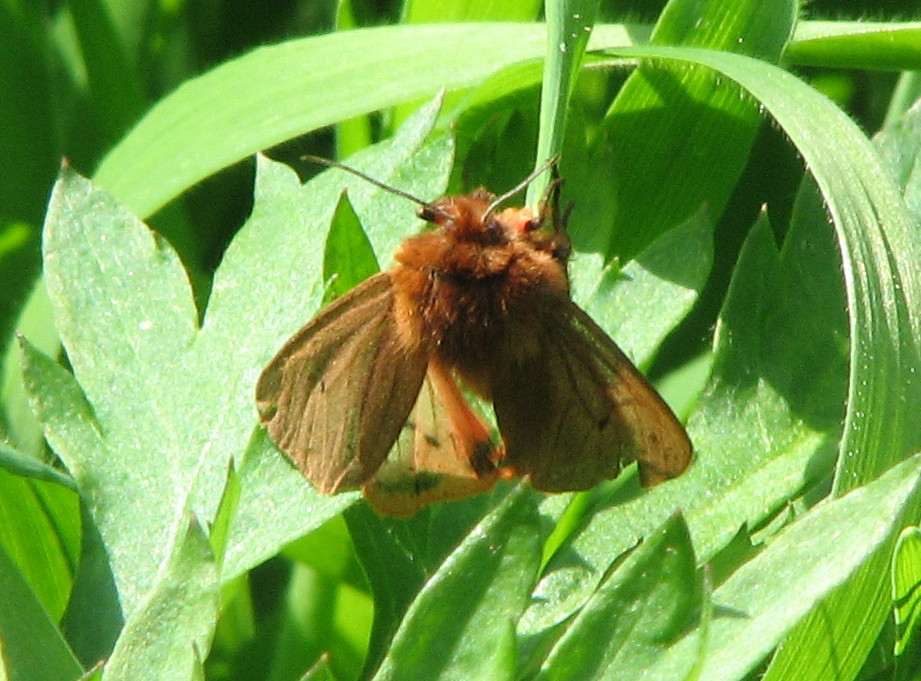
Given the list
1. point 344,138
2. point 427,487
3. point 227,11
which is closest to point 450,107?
point 344,138

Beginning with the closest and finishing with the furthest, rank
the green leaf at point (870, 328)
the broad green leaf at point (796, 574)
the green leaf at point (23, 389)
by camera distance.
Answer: the broad green leaf at point (796, 574) < the green leaf at point (870, 328) < the green leaf at point (23, 389)

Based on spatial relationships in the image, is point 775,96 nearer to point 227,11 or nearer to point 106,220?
point 106,220

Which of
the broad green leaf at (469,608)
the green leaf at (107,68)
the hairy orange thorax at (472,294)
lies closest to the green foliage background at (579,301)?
the broad green leaf at (469,608)

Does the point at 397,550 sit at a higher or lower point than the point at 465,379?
lower

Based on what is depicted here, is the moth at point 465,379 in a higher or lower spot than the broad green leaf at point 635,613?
higher

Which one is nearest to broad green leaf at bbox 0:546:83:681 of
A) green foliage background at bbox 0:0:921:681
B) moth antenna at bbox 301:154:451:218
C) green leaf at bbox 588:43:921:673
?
green foliage background at bbox 0:0:921:681

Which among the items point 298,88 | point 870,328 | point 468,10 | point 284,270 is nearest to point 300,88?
point 298,88

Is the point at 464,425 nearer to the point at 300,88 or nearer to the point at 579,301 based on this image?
the point at 579,301

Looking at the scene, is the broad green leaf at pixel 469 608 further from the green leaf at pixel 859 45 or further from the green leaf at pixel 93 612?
the green leaf at pixel 859 45
